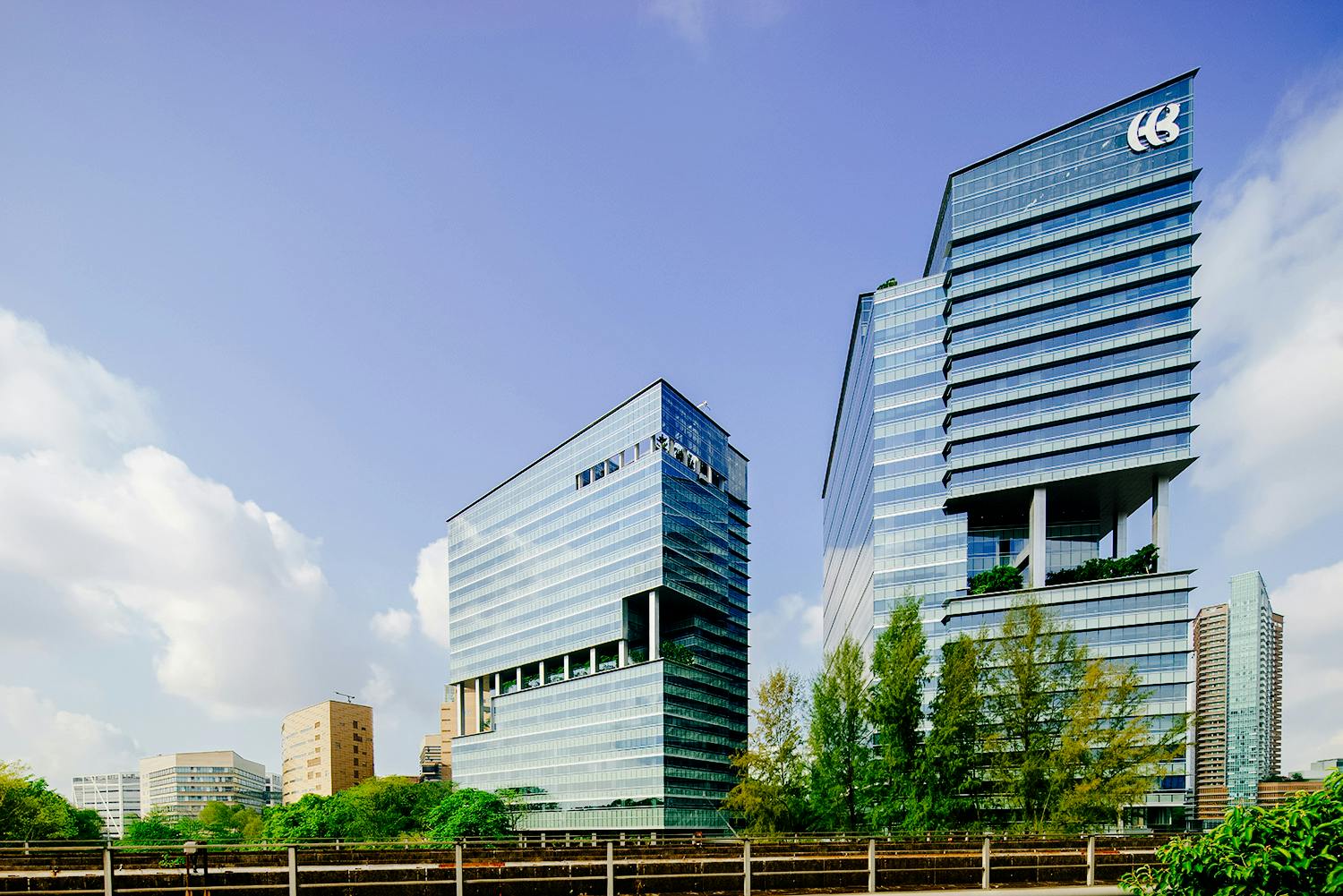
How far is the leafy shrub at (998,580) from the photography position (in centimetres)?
6706

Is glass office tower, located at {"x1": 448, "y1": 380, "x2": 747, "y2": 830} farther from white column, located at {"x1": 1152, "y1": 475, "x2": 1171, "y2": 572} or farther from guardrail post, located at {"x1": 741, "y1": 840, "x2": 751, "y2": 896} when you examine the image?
guardrail post, located at {"x1": 741, "y1": 840, "x2": 751, "y2": 896}

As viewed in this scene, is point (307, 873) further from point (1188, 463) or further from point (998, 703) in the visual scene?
point (1188, 463)

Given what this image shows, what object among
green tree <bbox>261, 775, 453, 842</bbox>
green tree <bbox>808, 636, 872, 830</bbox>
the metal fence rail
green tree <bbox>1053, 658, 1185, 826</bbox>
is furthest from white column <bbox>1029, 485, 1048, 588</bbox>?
green tree <bbox>261, 775, 453, 842</bbox>

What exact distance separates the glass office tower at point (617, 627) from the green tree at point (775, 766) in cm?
5324

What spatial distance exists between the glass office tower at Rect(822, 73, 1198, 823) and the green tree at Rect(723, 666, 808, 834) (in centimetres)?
3293

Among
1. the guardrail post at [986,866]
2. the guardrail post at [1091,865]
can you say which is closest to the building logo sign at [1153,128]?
the guardrail post at [1091,865]

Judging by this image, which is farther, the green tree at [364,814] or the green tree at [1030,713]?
the green tree at [364,814]

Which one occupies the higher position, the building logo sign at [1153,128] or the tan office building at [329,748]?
the building logo sign at [1153,128]

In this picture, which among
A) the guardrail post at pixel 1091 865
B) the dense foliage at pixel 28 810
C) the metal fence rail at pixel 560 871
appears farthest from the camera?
the dense foliage at pixel 28 810

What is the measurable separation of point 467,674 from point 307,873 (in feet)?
379

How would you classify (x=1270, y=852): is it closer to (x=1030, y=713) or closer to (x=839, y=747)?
(x=1030, y=713)

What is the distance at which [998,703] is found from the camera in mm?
34250

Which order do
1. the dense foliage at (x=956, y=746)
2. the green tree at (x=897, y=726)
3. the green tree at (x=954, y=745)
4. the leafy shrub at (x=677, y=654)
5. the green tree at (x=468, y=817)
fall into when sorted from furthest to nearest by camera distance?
the leafy shrub at (x=677, y=654) < the green tree at (x=468, y=817) < the green tree at (x=897, y=726) < the green tree at (x=954, y=745) < the dense foliage at (x=956, y=746)

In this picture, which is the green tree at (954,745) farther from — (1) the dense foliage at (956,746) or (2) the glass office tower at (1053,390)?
(2) the glass office tower at (1053,390)
